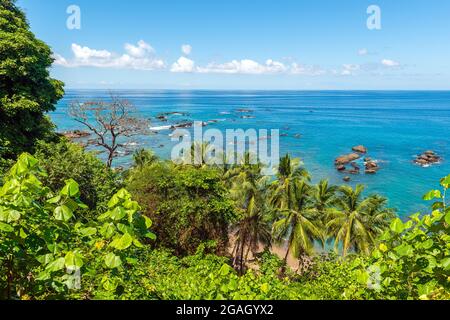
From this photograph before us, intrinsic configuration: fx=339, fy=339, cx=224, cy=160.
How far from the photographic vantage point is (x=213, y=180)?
1823 centimetres

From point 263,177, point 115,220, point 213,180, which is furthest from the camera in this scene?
point 263,177

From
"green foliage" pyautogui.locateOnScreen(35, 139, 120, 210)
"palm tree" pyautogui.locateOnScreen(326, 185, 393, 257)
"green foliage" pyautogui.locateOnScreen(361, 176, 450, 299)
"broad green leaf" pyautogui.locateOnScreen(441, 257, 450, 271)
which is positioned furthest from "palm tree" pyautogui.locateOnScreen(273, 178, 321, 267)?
A: "broad green leaf" pyautogui.locateOnScreen(441, 257, 450, 271)

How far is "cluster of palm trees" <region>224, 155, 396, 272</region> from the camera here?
21.6 m

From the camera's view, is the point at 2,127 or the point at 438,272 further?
the point at 2,127

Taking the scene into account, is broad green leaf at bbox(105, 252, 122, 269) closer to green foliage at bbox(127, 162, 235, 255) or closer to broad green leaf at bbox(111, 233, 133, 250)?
broad green leaf at bbox(111, 233, 133, 250)

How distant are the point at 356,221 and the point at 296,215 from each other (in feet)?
13.3

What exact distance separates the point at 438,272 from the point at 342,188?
21875 mm

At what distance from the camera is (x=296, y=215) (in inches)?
852

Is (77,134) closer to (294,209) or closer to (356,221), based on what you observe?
(294,209)

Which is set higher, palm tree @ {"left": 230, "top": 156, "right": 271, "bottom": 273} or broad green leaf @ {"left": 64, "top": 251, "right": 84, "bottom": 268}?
broad green leaf @ {"left": 64, "top": 251, "right": 84, "bottom": 268}

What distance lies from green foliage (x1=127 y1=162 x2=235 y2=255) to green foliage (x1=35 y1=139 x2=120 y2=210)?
1979 mm
